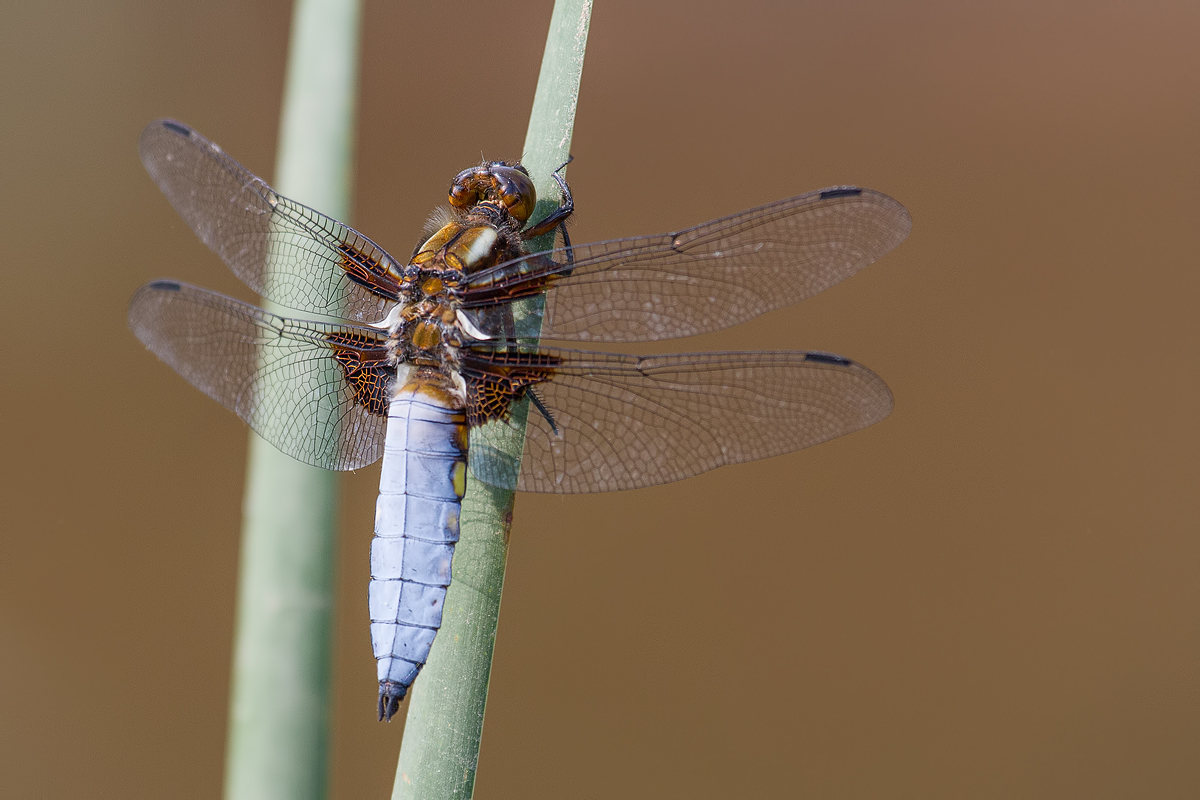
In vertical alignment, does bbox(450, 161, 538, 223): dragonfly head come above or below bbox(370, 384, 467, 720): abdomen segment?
above

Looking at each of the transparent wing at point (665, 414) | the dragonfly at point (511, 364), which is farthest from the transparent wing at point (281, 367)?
the transparent wing at point (665, 414)

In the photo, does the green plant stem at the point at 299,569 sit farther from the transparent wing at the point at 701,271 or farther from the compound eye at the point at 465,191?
the transparent wing at the point at 701,271

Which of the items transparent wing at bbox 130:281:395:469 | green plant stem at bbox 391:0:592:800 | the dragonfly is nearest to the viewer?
green plant stem at bbox 391:0:592:800

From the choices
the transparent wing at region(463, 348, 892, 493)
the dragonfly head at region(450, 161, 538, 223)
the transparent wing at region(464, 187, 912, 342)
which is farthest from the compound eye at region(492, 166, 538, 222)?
the transparent wing at region(463, 348, 892, 493)

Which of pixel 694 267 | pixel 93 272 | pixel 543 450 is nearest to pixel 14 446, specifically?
pixel 93 272

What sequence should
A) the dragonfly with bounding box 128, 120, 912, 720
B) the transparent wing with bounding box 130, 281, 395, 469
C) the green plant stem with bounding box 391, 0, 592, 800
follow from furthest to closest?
the transparent wing with bounding box 130, 281, 395, 469 < the dragonfly with bounding box 128, 120, 912, 720 < the green plant stem with bounding box 391, 0, 592, 800

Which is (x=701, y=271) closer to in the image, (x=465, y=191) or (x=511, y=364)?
(x=511, y=364)

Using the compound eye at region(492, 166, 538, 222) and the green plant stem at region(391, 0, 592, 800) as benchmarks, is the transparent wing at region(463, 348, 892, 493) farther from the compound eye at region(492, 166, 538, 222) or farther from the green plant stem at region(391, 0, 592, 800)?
the compound eye at region(492, 166, 538, 222)
